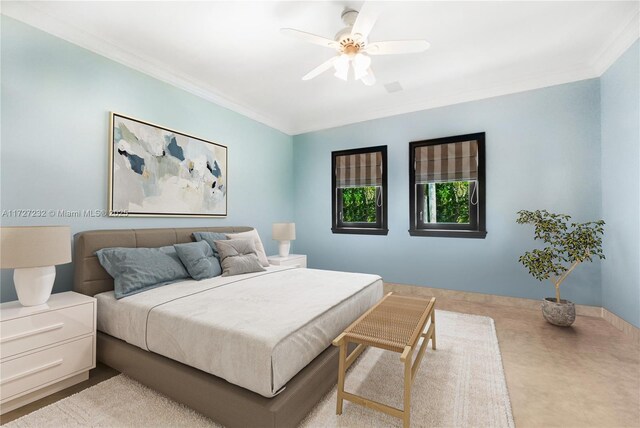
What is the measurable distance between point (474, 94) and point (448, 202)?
1478 mm

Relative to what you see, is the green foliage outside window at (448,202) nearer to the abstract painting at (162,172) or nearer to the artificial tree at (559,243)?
the artificial tree at (559,243)

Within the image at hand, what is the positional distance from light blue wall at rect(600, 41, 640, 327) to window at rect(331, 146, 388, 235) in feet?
8.20

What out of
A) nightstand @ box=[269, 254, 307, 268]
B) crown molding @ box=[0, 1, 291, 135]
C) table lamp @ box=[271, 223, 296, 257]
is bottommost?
nightstand @ box=[269, 254, 307, 268]

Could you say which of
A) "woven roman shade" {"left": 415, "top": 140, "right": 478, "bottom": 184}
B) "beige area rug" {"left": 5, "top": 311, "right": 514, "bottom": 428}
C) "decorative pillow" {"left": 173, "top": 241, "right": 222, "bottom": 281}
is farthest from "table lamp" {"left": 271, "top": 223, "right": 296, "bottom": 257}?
"beige area rug" {"left": 5, "top": 311, "right": 514, "bottom": 428}

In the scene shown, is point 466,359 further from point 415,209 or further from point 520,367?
point 415,209

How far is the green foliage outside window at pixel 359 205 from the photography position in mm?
4605

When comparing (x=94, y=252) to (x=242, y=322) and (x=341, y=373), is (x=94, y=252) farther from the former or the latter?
(x=341, y=373)

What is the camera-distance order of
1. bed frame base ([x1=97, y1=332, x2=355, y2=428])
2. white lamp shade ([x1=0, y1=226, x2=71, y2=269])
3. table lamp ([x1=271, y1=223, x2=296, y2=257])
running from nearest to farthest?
bed frame base ([x1=97, y1=332, x2=355, y2=428])
white lamp shade ([x1=0, y1=226, x2=71, y2=269])
table lamp ([x1=271, y1=223, x2=296, y2=257])

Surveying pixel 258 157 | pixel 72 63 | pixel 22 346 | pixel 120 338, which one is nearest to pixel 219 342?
pixel 120 338

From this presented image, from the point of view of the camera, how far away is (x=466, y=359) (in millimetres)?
2250

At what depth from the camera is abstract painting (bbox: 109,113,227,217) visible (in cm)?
276

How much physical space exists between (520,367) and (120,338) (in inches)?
118

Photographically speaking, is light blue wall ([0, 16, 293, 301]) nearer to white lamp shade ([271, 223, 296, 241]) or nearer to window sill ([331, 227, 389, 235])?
white lamp shade ([271, 223, 296, 241])

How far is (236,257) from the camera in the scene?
298 centimetres
